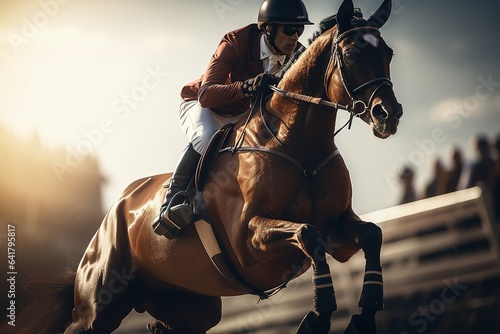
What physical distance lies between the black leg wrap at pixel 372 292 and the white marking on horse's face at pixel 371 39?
4.62ft

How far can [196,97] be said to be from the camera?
6488mm

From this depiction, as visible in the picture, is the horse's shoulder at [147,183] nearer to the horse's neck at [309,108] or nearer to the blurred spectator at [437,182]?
the horse's neck at [309,108]

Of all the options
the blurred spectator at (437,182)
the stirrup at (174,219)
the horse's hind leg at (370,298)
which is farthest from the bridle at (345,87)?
the blurred spectator at (437,182)

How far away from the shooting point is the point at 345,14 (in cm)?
511

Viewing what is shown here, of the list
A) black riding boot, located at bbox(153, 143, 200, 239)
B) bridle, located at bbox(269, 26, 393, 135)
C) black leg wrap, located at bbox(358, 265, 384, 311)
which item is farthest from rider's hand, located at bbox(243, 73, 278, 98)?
black leg wrap, located at bbox(358, 265, 384, 311)

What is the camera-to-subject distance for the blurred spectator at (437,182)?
8.63 meters

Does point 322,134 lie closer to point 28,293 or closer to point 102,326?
point 102,326

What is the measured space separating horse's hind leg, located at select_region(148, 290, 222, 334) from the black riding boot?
1102mm

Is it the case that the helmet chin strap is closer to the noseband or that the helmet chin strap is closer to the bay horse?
the bay horse

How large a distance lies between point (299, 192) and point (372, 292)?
91 centimetres

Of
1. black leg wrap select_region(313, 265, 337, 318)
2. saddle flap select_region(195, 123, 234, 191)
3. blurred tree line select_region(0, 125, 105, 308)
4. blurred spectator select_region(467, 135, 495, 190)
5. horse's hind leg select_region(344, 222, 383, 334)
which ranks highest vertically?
saddle flap select_region(195, 123, 234, 191)

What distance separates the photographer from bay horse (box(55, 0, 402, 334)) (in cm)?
479

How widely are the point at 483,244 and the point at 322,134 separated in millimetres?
3377

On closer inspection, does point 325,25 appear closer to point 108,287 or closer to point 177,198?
point 177,198
